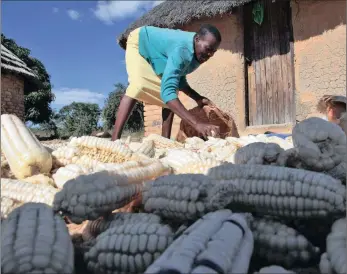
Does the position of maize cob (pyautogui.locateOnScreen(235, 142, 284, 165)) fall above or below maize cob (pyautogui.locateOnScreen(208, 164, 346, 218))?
above

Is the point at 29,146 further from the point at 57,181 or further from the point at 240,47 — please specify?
the point at 240,47

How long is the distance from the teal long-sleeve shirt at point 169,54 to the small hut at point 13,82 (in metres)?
8.35

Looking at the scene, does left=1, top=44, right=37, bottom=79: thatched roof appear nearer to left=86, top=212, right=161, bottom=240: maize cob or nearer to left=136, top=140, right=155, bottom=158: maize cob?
left=136, top=140, right=155, bottom=158: maize cob

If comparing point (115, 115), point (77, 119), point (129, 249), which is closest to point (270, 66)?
point (129, 249)

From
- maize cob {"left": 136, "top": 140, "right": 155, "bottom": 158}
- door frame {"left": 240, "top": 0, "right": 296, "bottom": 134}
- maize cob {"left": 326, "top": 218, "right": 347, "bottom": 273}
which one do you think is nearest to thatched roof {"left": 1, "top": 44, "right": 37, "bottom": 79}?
door frame {"left": 240, "top": 0, "right": 296, "bottom": 134}

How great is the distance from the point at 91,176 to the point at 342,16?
5.14 metres

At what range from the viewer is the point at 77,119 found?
20.7 m

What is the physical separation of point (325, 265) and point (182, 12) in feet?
20.6

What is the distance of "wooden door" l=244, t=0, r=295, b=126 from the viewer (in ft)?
21.4

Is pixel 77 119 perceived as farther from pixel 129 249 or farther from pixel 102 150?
pixel 129 249

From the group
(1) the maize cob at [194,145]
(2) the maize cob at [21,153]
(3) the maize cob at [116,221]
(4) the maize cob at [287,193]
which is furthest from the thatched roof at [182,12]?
(3) the maize cob at [116,221]

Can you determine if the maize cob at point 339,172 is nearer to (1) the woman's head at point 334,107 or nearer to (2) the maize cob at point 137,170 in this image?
(2) the maize cob at point 137,170

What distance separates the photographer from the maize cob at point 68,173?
1.80 meters

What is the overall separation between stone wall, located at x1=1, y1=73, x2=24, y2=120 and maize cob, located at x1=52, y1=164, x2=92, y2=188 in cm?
1017
